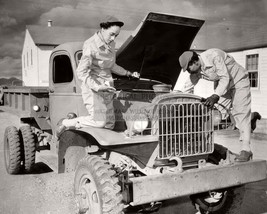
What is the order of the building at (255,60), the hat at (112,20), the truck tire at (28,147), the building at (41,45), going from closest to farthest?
1. the hat at (112,20)
2. the truck tire at (28,147)
3. the building at (255,60)
4. the building at (41,45)

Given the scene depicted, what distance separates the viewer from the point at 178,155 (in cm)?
342

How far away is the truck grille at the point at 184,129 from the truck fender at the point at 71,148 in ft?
3.31

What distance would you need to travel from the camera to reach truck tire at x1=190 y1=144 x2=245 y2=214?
3920 millimetres

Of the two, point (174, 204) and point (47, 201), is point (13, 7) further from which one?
point (174, 204)

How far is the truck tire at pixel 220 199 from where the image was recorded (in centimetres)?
392

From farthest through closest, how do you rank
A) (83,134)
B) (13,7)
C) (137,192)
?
(13,7) < (83,134) < (137,192)

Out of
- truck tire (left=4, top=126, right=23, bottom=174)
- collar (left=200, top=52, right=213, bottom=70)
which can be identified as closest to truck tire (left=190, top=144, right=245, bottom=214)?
collar (left=200, top=52, right=213, bottom=70)

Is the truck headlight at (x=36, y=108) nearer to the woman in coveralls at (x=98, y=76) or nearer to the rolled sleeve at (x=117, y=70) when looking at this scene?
the woman in coveralls at (x=98, y=76)

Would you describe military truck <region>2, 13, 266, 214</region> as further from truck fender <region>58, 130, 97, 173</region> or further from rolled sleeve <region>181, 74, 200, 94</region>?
rolled sleeve <region>181, 74, 200, 94</region>

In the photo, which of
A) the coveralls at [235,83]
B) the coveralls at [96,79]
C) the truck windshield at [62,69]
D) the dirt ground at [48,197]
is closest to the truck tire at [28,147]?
the dirt ground at [48,197]

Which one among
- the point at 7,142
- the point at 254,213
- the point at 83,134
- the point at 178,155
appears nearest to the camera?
the point at 178,155

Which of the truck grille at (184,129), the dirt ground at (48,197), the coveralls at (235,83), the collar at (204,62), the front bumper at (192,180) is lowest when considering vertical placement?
the dirt ground at (48,197)

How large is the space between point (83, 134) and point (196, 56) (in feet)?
5.65

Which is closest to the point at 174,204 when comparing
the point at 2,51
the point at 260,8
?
the point at 2,51
